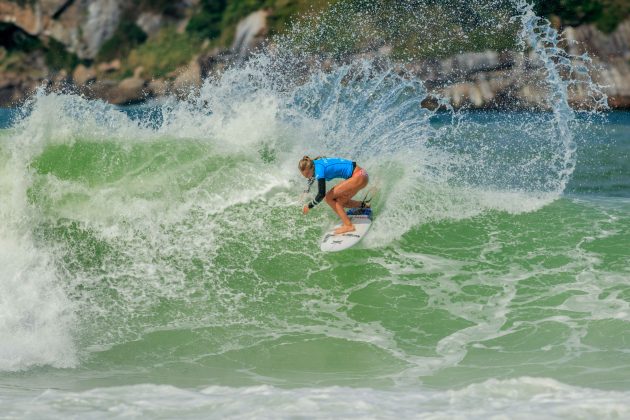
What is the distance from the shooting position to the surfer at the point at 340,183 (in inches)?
396

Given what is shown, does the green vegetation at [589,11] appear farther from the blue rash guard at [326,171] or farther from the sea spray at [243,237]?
the blue rash guard at [326,171]

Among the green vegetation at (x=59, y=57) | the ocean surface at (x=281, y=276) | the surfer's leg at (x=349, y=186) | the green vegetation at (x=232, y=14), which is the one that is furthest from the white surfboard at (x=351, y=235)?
the green vegetation at (x=59, y=57)

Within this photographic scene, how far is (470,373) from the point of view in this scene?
7.68 metres

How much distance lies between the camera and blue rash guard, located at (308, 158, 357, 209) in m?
10.1

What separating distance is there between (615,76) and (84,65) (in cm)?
3686

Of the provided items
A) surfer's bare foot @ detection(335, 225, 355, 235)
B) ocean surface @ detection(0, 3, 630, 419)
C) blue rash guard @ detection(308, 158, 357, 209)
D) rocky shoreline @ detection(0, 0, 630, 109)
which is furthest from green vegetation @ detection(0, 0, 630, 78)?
blue rash guard @ detection(308, 158, 357, 209)

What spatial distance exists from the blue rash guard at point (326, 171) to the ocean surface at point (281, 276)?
13.5 inches

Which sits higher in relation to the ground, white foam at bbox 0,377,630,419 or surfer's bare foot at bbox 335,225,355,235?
surfer's bare foot at bbox 335,225,355,235

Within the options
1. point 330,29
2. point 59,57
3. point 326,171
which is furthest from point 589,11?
point 326,171

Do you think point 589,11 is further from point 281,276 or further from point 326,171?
point 281,276

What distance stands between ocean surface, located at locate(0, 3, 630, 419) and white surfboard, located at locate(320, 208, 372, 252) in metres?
0.14

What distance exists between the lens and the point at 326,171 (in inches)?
402

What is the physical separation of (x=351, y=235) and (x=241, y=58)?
44247 millimetres

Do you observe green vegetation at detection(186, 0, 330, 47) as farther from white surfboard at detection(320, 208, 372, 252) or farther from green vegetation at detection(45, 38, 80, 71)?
white surfboard at detection(320, 208, 372, 252)
